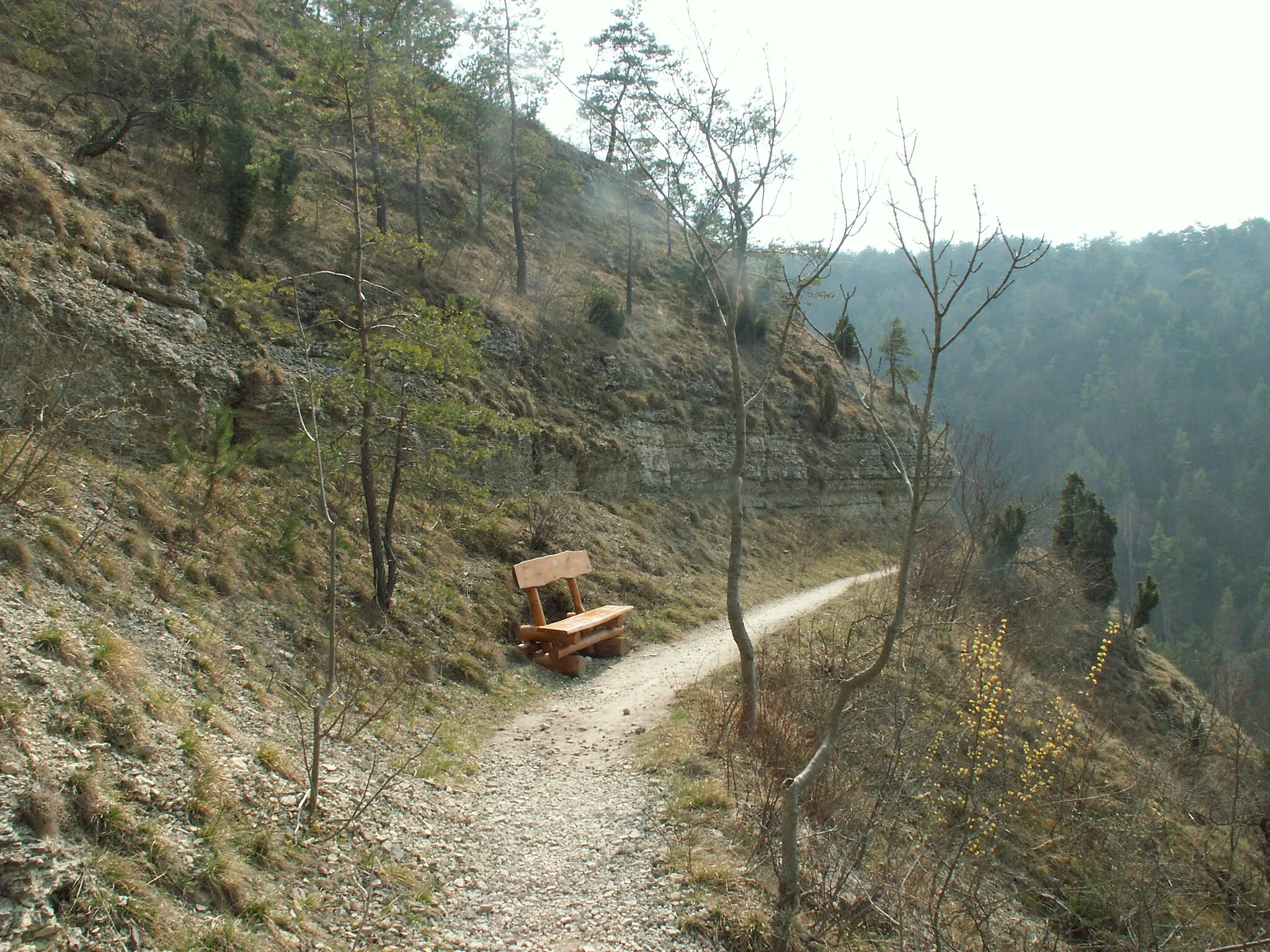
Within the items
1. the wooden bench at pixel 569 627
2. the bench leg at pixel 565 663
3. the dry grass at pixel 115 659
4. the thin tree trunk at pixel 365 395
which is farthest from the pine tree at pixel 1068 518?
the dry grass at pixel 115 659

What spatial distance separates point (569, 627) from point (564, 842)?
396 centimetres

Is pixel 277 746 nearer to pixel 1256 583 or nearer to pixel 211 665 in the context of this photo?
pixel 211 665

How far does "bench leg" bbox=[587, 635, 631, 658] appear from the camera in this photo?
9.34m

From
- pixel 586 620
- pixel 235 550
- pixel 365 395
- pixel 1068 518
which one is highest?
pixel 365 395

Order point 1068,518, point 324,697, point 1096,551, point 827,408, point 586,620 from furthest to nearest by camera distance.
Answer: point 1068,518
point 1096,551
point 827,408
point 586,620
point 324,697

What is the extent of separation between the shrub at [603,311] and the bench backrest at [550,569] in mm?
10896

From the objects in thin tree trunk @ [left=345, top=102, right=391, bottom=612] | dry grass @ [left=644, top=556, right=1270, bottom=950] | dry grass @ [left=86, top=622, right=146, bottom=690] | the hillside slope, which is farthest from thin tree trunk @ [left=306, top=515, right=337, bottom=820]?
thin tree trunk @ [left=345, top=102, right=391, bottom=612]

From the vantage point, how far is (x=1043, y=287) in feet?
364

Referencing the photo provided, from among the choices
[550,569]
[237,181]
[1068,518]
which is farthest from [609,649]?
[1068,518]

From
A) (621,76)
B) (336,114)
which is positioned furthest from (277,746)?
(621,76)

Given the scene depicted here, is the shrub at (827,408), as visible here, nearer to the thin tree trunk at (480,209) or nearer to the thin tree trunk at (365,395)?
the thin tree trunk at (480,209)

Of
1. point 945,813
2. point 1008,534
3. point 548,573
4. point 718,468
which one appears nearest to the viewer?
point 945,813

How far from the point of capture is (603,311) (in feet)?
64.6

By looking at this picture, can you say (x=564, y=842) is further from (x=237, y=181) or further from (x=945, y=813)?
(x=237, y=181)
